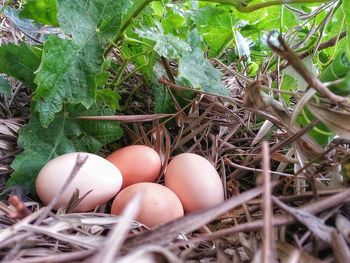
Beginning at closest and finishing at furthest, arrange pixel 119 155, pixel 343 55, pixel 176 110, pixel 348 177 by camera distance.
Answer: pixel 348 177 < pixel 343 55 < pixel 119 155 < pixel 176 110

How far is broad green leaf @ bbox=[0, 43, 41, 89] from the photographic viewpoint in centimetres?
88

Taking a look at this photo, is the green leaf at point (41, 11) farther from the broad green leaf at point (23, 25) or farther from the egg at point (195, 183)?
the egg at point (195, 183)

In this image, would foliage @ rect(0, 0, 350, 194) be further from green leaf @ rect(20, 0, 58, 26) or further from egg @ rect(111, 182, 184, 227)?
egg @ rect(111, 182, 184, 227)

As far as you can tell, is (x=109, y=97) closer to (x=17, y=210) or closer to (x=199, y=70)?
(x=199, y=70)

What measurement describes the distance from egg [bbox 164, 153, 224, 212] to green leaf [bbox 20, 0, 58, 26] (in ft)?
1.32

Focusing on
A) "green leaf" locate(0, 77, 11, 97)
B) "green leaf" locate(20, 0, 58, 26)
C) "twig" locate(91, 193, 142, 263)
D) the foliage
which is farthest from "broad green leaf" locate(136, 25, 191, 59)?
"twig" locate(91, 193, 142, 263)

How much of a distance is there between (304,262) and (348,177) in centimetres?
17

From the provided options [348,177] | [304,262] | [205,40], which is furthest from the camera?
[205,40]

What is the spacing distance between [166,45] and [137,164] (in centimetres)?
Result: 23

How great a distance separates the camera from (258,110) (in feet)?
2.26

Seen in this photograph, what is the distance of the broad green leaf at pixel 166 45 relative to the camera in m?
0.81

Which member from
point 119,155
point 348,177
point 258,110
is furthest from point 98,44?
point 348,177

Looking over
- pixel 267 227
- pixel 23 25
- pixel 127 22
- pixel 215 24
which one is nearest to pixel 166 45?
pixel 127 22

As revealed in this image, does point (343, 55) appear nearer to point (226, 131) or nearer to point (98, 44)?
point (226, 131)
